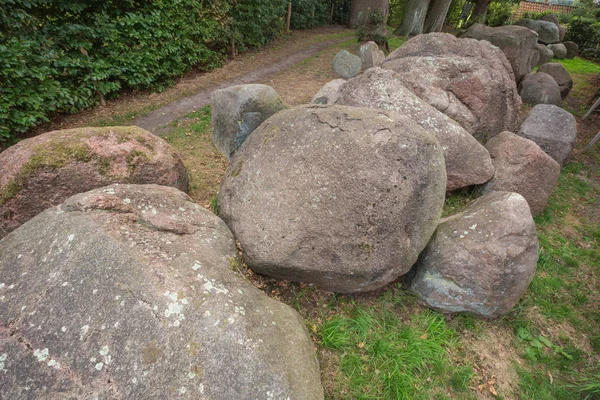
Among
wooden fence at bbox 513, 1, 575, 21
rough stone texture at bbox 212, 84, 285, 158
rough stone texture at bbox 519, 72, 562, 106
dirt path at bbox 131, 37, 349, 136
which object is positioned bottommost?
dirt path at bbox 131, 37, 349, 136

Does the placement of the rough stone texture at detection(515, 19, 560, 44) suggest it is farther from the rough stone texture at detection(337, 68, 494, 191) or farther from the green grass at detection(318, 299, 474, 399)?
the green grass at detection(318, 299, 474, 399)

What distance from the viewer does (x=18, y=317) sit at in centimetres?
188

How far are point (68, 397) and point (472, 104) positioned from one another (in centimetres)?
626

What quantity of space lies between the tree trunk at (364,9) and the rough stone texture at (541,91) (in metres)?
5.77

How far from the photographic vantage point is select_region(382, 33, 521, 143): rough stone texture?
5371mm

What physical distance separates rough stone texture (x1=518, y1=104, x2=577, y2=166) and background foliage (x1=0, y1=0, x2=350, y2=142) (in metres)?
7.77

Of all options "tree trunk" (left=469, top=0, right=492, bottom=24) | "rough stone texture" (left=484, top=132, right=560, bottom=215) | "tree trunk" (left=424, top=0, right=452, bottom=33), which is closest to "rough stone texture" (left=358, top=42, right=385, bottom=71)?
"rough stone texture" (left=484, top=132, right=560, bottom=215)

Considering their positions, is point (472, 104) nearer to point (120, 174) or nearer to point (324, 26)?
point (120, 174)

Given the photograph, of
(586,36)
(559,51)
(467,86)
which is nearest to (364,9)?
(559,51)

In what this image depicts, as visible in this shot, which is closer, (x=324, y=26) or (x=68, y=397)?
(x=68, y=397)

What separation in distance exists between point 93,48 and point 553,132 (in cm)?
902

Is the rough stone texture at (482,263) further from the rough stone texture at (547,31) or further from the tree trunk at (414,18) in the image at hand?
the rough stone texture at (547,31)

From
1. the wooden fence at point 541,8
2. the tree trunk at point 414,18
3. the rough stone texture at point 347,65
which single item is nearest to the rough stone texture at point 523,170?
the rough stone texture at point 347,65

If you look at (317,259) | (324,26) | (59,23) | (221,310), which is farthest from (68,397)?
(324,26)
